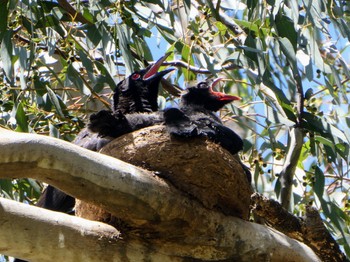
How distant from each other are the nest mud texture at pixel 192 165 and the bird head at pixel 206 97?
1.30 metres

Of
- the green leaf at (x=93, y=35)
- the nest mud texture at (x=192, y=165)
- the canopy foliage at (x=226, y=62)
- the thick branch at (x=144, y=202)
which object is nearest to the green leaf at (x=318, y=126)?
the canopy foliage at (x=226, y=62)

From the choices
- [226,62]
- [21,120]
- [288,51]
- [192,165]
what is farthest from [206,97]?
[192,165]

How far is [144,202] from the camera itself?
11.6 feet

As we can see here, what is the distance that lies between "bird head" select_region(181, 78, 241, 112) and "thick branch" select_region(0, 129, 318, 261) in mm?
1724

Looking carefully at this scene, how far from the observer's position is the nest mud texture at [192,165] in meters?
3.89

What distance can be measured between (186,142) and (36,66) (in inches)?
71.1

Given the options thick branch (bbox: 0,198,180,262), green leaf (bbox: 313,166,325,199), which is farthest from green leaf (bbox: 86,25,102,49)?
thick branch (bbox: 0,198,180,262)

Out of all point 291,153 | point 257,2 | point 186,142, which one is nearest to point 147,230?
point 186,142

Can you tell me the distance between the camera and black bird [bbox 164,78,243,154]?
420 centimetres

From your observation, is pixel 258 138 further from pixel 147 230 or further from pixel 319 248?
pixel 147 230

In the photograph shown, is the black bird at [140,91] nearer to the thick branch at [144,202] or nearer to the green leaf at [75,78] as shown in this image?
the green leaf at [75,78]

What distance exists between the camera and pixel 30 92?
18.6 ft

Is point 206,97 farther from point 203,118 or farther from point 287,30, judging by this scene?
point 287,30

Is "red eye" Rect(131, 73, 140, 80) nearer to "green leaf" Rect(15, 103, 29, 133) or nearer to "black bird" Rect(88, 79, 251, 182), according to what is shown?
"black bird" Rect(88, 79, 251, 182)
